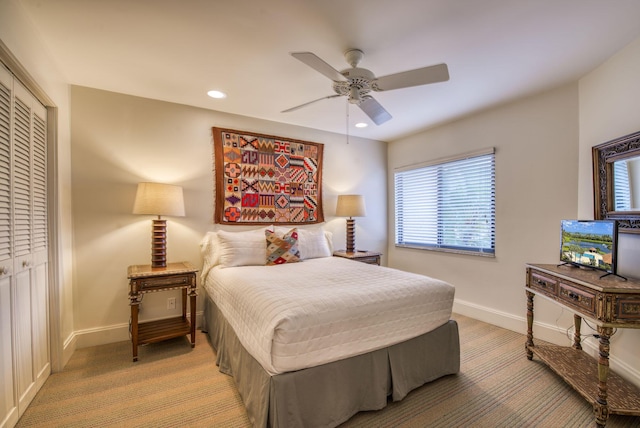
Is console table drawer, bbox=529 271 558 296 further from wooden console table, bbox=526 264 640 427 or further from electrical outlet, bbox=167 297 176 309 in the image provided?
Answer: electrical outlet, bbox=167 297 176 309

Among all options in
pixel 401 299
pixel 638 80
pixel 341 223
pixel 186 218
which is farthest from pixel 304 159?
pixel 638 80

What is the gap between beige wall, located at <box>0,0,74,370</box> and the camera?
5.19 feet

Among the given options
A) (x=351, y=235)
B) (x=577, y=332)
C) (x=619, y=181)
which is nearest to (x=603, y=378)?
(x=577, y=332)

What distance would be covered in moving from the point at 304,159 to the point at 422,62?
6.50 ft

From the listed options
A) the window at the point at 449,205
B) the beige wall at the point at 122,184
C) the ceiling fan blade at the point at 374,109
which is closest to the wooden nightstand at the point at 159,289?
the beige wall at the point at 122,184

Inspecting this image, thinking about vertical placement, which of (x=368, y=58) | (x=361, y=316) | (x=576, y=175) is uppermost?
(x=368, y=58)

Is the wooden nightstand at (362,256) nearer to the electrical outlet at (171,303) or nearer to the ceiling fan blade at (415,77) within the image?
the electrical outlet at (171,303)

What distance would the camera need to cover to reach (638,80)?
6.31 feet

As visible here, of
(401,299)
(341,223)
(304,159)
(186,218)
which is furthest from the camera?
(341,223)

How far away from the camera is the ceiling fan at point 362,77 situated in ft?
5.66

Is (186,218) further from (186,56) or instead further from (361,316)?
(361,316)

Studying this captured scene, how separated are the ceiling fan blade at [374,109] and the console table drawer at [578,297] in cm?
187

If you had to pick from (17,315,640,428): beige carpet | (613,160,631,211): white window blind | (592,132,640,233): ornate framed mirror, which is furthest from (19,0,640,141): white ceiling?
(17,315,640,428): beige carpet

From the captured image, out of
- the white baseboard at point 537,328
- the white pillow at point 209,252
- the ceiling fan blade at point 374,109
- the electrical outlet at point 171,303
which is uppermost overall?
the ceiling fan blade at point 374,109
